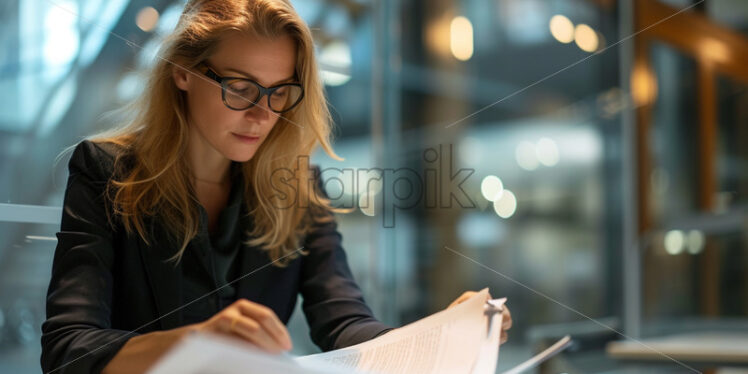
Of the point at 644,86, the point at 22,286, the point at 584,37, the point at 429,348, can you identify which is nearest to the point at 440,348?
the point at 429,348

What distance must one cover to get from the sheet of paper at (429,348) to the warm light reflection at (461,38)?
165 cm

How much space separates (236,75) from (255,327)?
0.35 meters

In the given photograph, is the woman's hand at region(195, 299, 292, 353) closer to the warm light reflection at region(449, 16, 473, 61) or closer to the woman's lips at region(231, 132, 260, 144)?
the woman's lips at region(231, 132, 260, 144)

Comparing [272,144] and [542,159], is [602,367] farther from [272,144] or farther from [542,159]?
[272,144]

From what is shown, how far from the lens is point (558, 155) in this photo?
2.12m

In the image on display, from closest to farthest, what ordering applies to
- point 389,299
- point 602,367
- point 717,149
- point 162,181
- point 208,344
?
1. point 208,344
2. point 162,181
3. point 602,367
4. point 717,149
5. point 389,299

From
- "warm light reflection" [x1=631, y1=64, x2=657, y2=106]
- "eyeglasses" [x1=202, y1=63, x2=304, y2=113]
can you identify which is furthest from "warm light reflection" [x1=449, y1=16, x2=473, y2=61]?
"eyeglasses" [x1=202, y1=63, x2=304, y2=113]

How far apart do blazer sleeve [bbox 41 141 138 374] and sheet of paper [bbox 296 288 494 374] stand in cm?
17

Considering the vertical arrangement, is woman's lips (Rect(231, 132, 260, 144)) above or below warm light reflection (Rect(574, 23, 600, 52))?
below

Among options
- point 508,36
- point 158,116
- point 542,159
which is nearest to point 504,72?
point 508,36

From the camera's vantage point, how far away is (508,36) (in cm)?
212

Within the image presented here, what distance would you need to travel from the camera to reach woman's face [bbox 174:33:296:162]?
72 centimetres

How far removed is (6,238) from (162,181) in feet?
0.71

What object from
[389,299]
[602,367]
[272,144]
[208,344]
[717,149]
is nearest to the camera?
[208,344]
